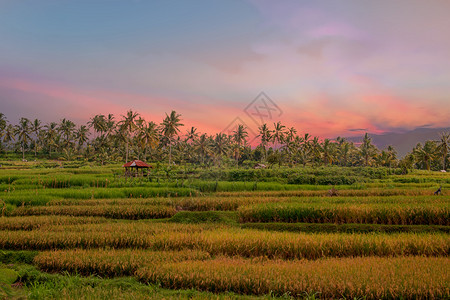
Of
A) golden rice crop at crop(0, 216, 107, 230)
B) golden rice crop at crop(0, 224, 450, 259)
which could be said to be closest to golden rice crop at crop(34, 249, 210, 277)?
golden rice crop at crop(0, 224, 450, 259)

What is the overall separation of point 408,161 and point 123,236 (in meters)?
51.8

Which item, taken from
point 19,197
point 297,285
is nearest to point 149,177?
point 19,197

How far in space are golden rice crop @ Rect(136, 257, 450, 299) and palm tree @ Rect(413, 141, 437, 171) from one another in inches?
2571

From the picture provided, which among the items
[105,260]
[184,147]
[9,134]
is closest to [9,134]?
[9,134]

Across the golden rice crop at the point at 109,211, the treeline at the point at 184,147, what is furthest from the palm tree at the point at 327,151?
the golden rice crop at the point at 109,211

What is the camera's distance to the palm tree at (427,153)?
60.0 m

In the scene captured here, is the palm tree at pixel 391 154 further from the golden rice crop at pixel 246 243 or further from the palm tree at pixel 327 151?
the golden rice crop at pixel 246 243

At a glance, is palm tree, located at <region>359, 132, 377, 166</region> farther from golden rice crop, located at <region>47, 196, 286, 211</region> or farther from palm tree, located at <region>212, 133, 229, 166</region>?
golden rice crop, located at <region>47, 196, 286, 211</region>

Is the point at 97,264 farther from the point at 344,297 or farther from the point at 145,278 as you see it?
the point at 344,297

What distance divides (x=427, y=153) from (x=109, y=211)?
6852 centimetres

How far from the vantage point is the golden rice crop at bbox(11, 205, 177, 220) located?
48.0 ft

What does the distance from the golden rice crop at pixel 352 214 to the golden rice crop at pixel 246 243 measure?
10.7ft

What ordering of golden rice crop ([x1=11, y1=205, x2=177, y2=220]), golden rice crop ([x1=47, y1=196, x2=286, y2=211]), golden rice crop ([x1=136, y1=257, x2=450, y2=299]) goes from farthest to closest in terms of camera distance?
golden rice crop ([x1=47, y1=196, x2=286, y2=211]), golden rice crop ([x1=11, y1=205, x2=177, y2=220]), golden rice crop ([x1=136, y1=257, x2=450, y2=299])

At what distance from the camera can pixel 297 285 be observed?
18.6 feet
